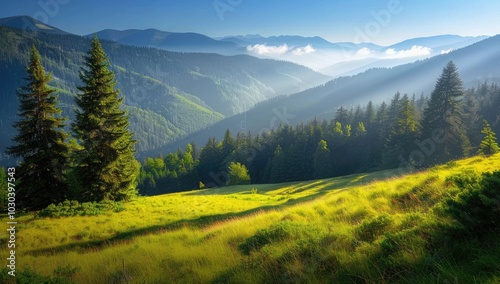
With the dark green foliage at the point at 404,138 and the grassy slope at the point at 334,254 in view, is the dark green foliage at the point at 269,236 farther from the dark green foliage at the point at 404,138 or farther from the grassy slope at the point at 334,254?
the dark green foliage at the point at 404,138

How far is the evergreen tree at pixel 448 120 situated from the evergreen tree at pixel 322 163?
104 feet

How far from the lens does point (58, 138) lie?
23.8 meters

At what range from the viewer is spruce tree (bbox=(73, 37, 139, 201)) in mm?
23891

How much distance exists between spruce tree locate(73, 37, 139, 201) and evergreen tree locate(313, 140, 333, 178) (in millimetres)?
58728

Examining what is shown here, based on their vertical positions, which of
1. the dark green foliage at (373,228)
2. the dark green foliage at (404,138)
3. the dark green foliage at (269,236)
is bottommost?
the dark green foliage at (404,138)

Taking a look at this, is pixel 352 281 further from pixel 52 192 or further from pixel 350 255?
pixel 52 192

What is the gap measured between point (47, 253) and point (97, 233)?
3.35 m

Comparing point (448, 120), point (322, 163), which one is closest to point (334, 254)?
point (448, 120)

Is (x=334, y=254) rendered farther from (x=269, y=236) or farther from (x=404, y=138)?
(x=404, y=138)

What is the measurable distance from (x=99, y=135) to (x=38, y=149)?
5.22 m

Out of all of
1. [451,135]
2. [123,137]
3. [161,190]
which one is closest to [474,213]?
[123,137]

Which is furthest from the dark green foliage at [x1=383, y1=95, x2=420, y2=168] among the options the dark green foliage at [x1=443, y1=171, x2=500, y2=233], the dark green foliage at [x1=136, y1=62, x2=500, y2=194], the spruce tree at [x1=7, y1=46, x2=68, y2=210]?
the spruce tree at [x1=7, y1=46, x2=68, y2=210]

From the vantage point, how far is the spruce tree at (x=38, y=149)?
2289 cm

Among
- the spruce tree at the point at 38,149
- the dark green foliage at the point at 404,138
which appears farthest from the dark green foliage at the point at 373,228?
the dark green foliage at the point at 404,138
